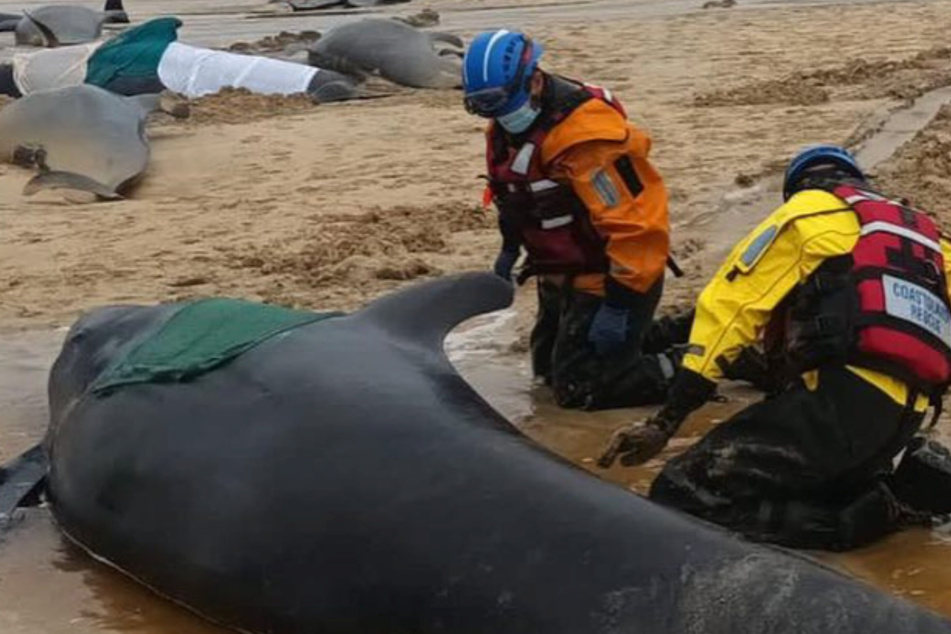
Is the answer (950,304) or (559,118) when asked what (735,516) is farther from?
(559,118)

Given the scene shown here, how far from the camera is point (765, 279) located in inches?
231

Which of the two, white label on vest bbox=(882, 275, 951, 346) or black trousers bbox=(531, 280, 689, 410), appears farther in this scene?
black trousers bbox=(531, 280, 689, 410)

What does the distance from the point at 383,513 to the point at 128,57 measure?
46.7 feet

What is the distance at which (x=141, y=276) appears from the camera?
406 inches

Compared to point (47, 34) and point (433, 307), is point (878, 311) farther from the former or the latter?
point (47, 34)

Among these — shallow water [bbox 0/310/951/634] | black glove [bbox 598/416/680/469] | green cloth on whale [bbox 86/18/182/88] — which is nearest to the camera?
shallow water [bbox 0/310/951/634]

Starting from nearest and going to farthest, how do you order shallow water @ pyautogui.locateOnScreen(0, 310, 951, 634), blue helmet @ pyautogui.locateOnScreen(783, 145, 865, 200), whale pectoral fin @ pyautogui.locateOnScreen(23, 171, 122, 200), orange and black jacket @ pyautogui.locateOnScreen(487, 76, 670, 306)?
1. shallow water @ pyautogui.locateOnScreen(0, 310, 951, 634)
2. blue helmet @ pyautogui.locateOnScreen(783, 145, 865, 200)
3. orange and black jacket @ pyautogui.locateOnScreen(487, 76, 670, 306)
4. whale pectoral fin @ pyautogui.locateOnScreen(23, 171, 122, 200)

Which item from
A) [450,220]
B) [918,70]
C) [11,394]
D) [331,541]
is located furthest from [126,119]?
[331,541]

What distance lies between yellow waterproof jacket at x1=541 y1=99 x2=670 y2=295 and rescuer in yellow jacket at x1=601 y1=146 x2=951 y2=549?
1542 mm

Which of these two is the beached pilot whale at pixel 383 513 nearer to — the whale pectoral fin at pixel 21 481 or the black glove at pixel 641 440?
the whale pectoral fin at pixel 21 481

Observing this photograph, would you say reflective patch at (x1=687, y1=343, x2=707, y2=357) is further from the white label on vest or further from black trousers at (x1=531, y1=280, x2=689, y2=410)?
black trousers at (x1=531, y1=280, x2=689, y2=410)

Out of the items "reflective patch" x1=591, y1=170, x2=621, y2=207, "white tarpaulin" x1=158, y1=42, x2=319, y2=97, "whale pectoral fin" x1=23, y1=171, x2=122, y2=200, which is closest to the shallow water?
"reflective patch" x1=591, y1=170, x2=621, y2=207

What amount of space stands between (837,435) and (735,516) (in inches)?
18.7

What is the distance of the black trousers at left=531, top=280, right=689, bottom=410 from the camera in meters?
7.87
